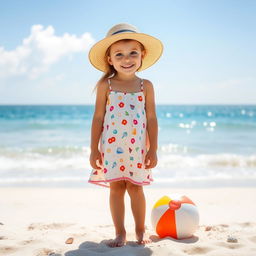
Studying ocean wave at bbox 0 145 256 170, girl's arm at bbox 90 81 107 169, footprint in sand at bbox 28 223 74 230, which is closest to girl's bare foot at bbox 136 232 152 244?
girl's arm at bbox 90 81 107 169

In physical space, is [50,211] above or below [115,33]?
below

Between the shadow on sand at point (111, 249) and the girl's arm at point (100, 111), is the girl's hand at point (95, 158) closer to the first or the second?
the girl's arm at point (100, 111)

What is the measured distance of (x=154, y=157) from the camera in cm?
332

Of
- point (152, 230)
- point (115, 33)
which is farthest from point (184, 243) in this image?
point (115, 33)

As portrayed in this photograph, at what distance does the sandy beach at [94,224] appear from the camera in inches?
121

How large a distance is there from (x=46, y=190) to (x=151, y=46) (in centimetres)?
322

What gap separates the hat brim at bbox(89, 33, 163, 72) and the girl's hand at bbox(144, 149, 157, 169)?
2.77 ft

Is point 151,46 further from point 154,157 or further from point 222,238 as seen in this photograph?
point 222,238

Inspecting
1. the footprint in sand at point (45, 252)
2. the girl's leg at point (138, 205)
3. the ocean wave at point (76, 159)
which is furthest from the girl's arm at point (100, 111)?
the ocean wave at point (76, 159)

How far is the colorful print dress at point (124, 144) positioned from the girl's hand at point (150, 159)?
3 centimetres

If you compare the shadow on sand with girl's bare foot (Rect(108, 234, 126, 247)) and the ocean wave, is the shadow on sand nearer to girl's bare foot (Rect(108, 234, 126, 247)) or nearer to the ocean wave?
girl's bare foot (Rect(108, 234, 126, 247))

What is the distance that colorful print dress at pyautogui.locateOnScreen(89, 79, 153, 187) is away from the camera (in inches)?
129

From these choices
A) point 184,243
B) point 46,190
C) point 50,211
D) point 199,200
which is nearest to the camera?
point 184,243

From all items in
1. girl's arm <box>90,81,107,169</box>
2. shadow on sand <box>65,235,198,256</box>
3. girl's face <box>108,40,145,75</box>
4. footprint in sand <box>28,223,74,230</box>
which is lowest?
footprint in sand <box>28,223,74,230</box>
